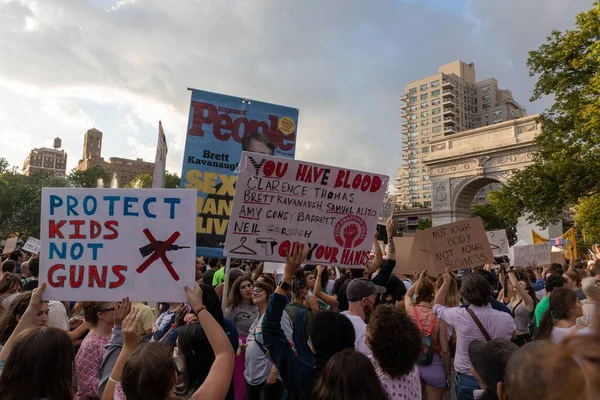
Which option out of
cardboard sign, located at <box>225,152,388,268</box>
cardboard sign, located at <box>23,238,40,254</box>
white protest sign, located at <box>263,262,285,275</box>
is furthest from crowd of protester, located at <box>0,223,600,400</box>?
cardboard sign, located at <box>23,238,40,254</box>

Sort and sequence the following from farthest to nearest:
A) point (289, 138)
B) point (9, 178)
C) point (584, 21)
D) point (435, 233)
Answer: point (9, 178), point (584, 21), point (289, 138), point (435, 233)

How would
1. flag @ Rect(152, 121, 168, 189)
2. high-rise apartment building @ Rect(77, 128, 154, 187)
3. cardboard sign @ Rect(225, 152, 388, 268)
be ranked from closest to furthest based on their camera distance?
cardboard sign @ Rect(225, 152, 388, 268) → flag @ Rect(152, 121, 168, 189) → high-rise apartment building @ Rect(77, 128, 154, 187)

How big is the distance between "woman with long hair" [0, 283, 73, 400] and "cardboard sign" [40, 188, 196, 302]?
69 centimetres

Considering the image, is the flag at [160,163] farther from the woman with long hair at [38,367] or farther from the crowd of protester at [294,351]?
the woman with long hair at [38,367]

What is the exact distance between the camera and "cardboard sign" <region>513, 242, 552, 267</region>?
10.0m

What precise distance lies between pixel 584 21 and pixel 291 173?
18969mm

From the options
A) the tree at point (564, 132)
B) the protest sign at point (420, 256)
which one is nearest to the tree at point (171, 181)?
the tree at point (564, 132)

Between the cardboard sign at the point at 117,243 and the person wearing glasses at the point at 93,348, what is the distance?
679 mm

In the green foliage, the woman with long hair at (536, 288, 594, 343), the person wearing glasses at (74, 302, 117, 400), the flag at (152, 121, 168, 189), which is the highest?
the green foliage

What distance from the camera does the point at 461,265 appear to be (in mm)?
5711

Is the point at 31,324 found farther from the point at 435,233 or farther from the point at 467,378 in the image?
the point at 435,233

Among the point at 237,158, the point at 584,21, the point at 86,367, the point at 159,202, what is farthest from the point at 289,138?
the point at 584,21

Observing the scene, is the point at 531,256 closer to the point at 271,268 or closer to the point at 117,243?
the point at 271,268

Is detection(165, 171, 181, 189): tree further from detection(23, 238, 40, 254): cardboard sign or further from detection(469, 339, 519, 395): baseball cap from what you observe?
detection(469, 339, 519, 395): baseball cap
